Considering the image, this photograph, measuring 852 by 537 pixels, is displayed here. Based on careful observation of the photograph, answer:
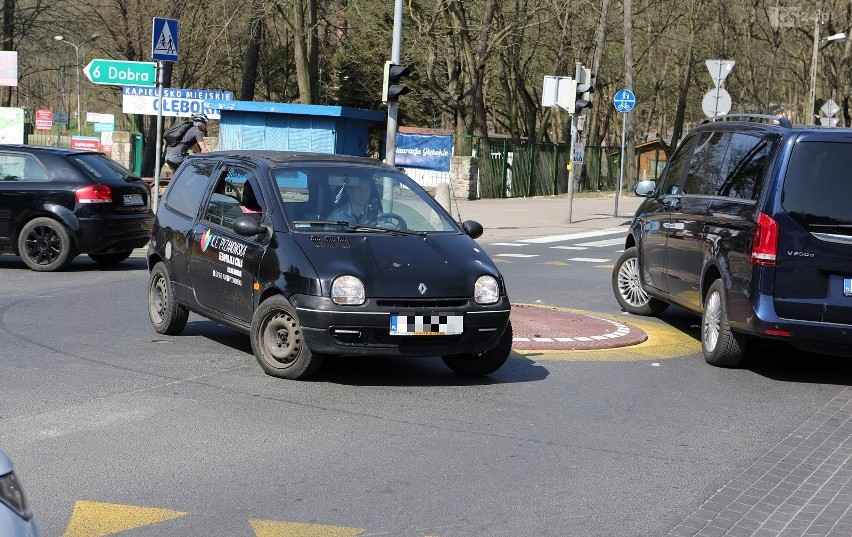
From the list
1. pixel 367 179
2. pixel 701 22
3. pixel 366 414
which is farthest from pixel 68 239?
pixel 701 22

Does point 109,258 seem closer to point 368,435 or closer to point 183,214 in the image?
point 183,214

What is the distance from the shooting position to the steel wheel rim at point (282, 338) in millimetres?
8750

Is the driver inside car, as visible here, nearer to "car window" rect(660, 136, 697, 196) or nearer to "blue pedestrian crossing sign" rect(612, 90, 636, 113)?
"car window" rect(660, 136, 697, 196)

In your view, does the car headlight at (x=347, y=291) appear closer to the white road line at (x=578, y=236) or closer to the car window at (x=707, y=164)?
the car window at (x=707, y=164)

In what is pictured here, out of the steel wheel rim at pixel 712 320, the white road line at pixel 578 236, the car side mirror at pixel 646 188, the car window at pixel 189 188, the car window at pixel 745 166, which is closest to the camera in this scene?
the car window at pixel 745 166

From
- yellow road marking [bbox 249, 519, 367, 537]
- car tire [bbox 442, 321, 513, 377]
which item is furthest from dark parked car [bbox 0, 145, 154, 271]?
yellow road marking [bbox 249, 519, 367, 537]

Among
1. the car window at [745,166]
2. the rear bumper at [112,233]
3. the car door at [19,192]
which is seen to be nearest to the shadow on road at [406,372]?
the car window at [745,166]

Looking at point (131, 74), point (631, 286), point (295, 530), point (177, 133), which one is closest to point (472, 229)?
point (631, 286)

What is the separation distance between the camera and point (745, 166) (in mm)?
10117

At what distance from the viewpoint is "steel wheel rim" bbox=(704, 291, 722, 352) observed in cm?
1013

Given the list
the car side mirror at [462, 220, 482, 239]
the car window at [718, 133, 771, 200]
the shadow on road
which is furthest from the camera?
the car side mirror at [462, 220, 482, 239]

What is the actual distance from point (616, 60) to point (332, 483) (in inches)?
2073

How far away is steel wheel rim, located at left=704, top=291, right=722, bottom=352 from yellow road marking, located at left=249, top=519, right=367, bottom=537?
5.35m

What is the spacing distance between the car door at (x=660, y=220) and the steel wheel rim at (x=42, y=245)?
7202mm
